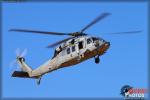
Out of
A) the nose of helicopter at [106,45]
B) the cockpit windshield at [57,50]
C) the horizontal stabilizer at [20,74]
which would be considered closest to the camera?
the nose of helicopter at [106,45]

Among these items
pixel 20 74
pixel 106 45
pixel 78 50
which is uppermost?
pixel 106 45

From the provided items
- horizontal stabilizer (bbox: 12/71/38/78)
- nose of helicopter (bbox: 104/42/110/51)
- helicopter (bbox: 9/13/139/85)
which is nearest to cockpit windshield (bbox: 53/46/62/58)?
helicopter (bbox: 9/13/139/85)

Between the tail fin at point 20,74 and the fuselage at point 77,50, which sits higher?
the fuselage at point 77,50

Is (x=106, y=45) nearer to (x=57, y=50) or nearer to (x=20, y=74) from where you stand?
(x=57, y=50)

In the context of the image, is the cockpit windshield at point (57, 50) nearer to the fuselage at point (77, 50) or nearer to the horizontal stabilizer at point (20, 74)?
the fuselage at point (77, 50)

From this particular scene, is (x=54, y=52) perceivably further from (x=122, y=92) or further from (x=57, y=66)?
(x=122, y=92)

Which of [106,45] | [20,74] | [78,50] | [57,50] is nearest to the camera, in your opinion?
[106,45]

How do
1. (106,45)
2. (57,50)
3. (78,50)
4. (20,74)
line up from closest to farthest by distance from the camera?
(106,45) < (78,50) < (57,50) < (20,74)

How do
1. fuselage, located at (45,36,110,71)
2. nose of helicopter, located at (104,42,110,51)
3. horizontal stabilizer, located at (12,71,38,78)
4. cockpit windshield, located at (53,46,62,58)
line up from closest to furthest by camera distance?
nose of helicopter, located at (104,42,110,51), fuselage, located at (45,36,110,71), cockpit windshield, located at (53,46,62,58), horizontal stabilizer, located at (12,71,38,78)

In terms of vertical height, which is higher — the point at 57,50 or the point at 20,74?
the point at 57,50

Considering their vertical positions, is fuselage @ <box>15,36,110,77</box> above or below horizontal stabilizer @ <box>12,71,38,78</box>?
above

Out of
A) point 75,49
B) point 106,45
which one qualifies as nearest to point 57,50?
point 75,49

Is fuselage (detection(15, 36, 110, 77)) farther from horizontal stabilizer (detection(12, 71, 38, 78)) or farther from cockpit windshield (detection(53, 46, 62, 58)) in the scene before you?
horizontal stabilizer (detection(12, 71, 38, 78))

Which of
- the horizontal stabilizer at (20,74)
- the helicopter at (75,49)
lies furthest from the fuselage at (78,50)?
the horizontal stabilizer at (20,74)
